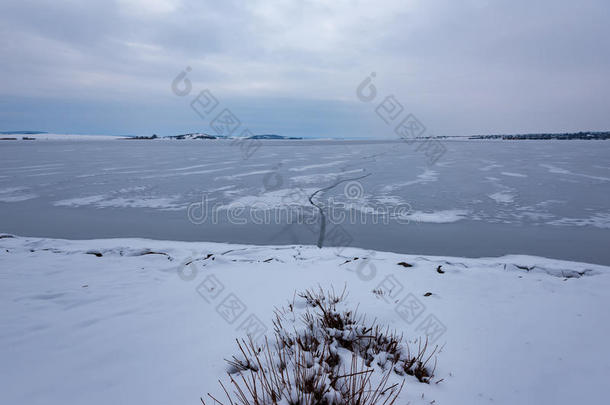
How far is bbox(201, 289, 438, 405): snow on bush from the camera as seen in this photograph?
1.75 meters

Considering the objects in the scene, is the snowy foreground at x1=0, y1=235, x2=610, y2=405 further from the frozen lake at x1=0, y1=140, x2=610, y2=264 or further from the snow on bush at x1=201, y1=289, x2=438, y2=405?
the frozen lake at x1=0, y1=140, x2=610, y2=264

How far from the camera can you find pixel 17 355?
231 cm

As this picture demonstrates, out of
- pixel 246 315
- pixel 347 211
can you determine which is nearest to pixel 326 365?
pixel 246 315

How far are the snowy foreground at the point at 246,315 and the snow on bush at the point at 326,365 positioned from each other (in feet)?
0.44

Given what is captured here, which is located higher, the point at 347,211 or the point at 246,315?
the point at 347,211

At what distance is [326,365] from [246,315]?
125 centimetres

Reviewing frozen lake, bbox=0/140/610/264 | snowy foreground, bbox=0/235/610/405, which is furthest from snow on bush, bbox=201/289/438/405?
frozen lake, bbox=0/140/610/264

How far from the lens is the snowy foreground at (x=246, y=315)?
2.03 metres

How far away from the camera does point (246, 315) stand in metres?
3.03

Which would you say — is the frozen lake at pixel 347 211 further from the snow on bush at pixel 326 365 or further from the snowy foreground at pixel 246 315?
the snow on bush at pixel 326 365

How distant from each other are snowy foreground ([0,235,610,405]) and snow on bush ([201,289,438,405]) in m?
0.14

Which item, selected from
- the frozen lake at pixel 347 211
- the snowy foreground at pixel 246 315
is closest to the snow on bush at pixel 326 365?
the snowy foreground at pixel 246 315

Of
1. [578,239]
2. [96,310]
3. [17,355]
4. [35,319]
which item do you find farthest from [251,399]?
[578,239]

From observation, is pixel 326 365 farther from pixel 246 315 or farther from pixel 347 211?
pixel 347 211
